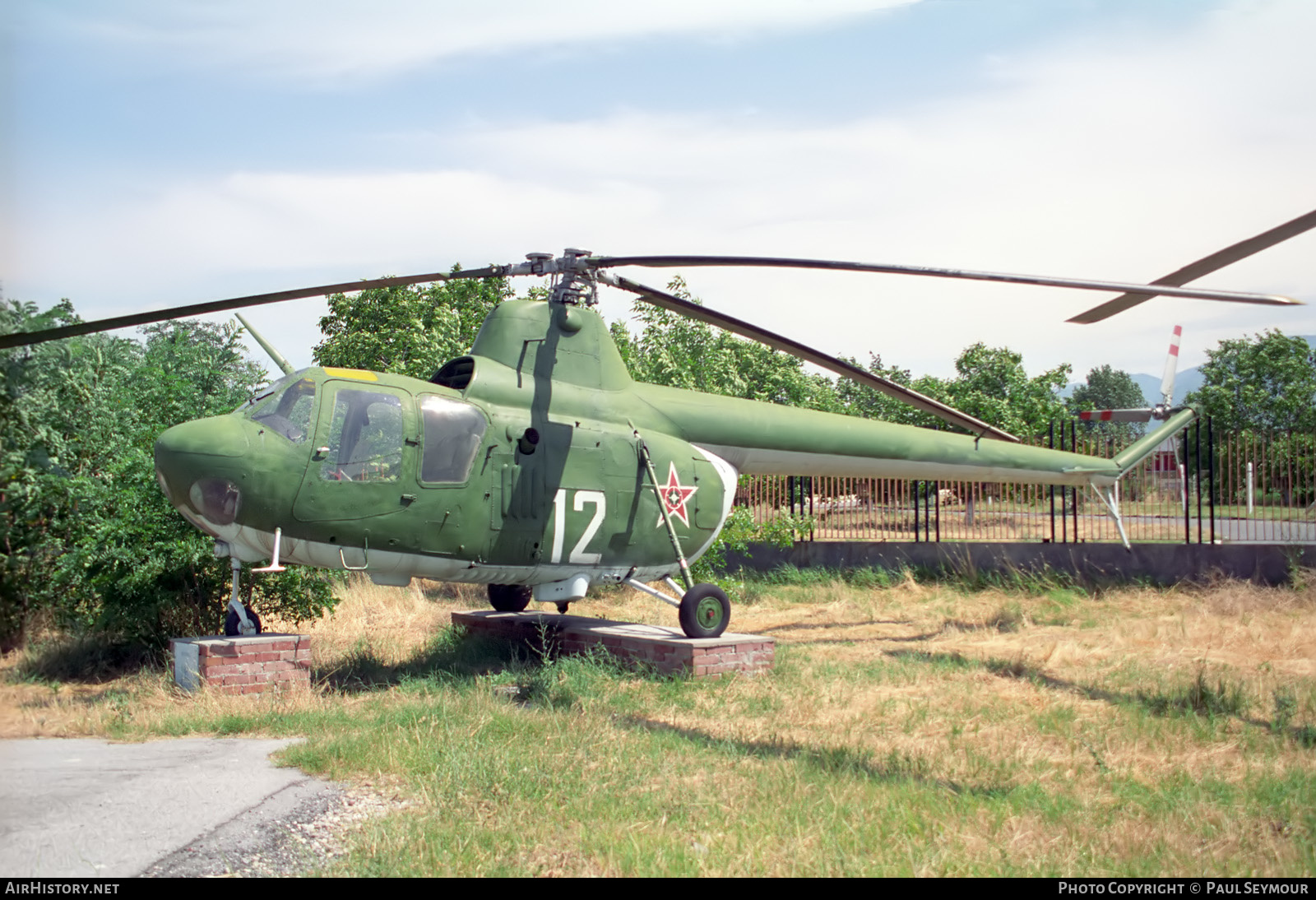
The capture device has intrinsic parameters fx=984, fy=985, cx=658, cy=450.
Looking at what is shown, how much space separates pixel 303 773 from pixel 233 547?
10.5ft

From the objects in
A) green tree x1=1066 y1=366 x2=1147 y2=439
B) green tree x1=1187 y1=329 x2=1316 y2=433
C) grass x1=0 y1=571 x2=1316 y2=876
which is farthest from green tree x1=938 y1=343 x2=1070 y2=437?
green tree x1=1066 y1=366 x2=1147 y2=439

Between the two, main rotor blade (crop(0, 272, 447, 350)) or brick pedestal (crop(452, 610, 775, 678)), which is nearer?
main rotor blade (crop(0, 272, 447, 350))

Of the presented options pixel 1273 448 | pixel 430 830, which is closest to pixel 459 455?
pixel 430 830

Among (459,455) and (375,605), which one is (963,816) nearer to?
(459,455)

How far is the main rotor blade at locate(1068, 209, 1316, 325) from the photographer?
6562mm

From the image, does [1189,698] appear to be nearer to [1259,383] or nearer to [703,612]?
[703,612]

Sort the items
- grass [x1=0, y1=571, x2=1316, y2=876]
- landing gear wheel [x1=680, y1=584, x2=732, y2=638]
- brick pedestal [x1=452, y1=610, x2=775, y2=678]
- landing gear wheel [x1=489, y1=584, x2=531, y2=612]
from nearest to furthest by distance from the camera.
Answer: grass [x1=0, y1=571, x2=1316, y2=876] < brick pedestal [x1=452, y1=610, x2=775, y2=678] < landing gear wheel [x1=680, y1=584, x2=732, y2=638] < landing gear wheel [x1=489, y1=584, x2=531, y2=612]

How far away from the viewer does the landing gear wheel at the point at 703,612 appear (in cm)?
984

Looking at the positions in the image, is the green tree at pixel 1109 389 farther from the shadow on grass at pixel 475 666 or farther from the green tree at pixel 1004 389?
the shadow on grass at pixel 475 666

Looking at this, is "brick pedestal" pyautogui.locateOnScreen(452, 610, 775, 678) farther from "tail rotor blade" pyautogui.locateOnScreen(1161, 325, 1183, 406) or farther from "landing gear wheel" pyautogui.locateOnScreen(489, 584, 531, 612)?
"tail rotor blade" pyautogui.locateOnScreen(1161, 325, 1183, 406)

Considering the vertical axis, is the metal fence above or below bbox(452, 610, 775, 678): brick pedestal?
above

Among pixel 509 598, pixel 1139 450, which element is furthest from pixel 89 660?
pixel 1139 450

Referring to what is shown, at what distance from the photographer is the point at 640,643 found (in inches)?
392

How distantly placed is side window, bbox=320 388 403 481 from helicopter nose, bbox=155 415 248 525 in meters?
0.74
